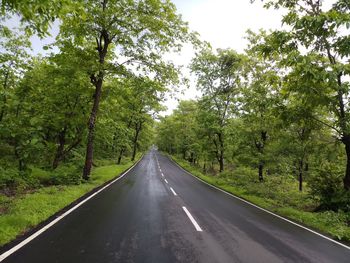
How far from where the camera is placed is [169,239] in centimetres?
568

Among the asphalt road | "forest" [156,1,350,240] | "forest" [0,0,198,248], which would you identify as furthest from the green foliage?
"forest" [0,0,198,248]

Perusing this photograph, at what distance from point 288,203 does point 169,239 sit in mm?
9559

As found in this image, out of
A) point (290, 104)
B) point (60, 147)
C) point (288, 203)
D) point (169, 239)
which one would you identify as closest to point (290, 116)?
point (290, 104)

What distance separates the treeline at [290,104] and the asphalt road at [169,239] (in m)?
4.82

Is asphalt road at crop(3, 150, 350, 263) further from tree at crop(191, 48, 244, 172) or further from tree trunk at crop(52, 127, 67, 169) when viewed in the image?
tree at crop(191, 48, 244, 172)

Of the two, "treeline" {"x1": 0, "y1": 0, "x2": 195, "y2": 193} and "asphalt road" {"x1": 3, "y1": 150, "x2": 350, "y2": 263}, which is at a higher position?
"treeline" {"x1": 0, "y1": 0, "x2": 195, "y2": 193}

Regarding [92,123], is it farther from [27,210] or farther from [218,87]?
[218,87]

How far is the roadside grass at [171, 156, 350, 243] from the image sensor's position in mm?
8328

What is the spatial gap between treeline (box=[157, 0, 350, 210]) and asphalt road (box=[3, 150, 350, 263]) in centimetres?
482

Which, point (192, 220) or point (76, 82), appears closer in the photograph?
point (192, 220)

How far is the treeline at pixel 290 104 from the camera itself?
29.2ft

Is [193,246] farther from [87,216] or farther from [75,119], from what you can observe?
[75,119]

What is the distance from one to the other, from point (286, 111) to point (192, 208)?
6.07 meters

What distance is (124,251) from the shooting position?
478 centimetres
